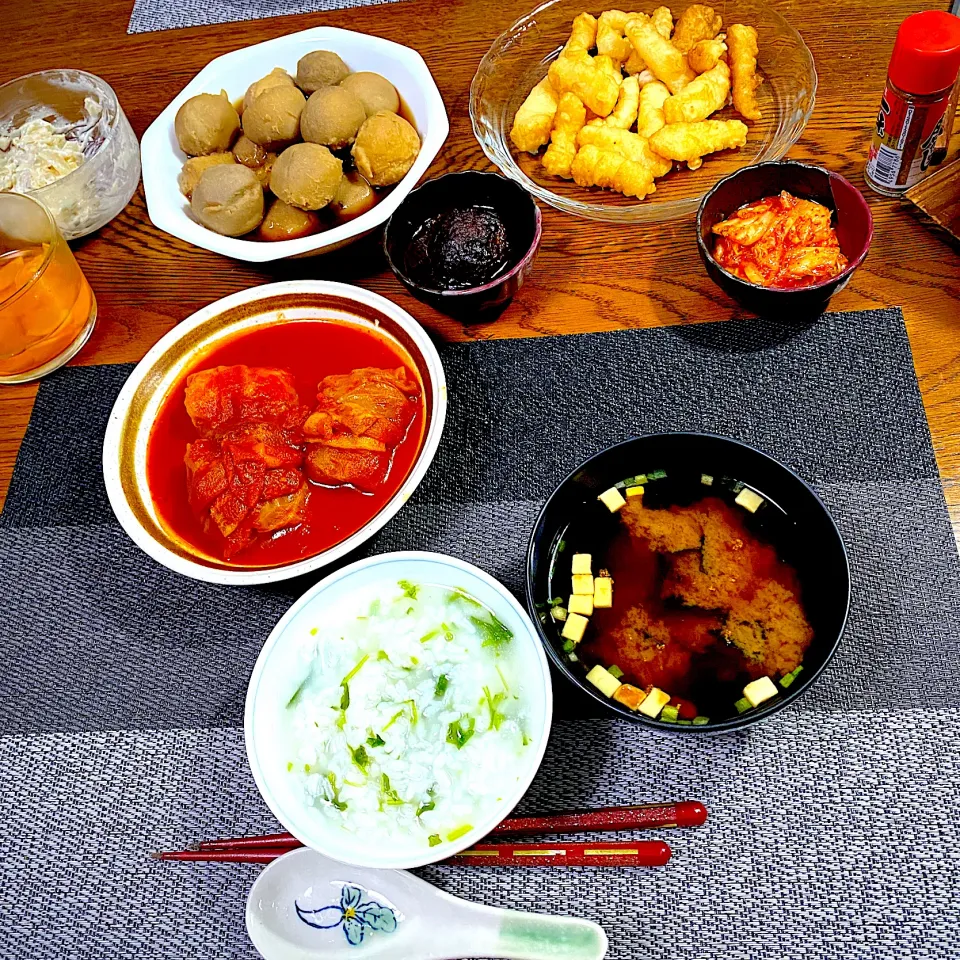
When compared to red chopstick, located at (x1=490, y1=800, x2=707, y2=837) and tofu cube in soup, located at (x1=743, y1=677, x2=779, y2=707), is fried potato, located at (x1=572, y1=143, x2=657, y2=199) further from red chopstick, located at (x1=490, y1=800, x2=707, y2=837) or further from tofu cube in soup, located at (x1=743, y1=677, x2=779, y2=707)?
red chopstick, located at (x1=490, y1=800, x2=707, y2=837)

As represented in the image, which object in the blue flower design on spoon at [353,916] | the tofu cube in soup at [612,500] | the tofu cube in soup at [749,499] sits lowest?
the blue flower design on spoon at [353,916]

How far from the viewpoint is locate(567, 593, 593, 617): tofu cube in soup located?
4.66 feet

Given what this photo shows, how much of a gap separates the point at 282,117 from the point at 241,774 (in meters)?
1.23

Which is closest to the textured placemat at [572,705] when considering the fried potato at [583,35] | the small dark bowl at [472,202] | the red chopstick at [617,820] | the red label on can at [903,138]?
the red chopstick at [617,820]

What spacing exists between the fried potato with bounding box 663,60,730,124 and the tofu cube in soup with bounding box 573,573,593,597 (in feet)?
3.09

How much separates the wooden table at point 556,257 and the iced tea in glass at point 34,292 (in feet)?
0.21

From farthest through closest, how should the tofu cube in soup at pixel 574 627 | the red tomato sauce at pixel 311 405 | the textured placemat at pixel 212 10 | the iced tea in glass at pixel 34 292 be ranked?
the textured placemat at pixel 212 10 < the iced tea in glass at pixel 34 292 < the red tomato sauce at pixel 311 405 < the tofu cube in soup at pixel 574 627

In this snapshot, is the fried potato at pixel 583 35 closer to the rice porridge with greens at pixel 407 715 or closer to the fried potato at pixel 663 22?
the fried potato at pixel 663 22

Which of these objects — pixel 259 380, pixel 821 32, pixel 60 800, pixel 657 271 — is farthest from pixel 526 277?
pixel 60 800

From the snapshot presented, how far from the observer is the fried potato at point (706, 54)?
6.02 feet

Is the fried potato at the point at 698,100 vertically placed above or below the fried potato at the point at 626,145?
above

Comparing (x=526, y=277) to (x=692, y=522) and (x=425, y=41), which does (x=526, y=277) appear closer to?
(x=692, y=522)

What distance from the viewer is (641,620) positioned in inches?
55.4

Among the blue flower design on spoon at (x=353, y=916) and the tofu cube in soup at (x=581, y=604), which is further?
the tofu cube in soup at (x=581, y=604)
